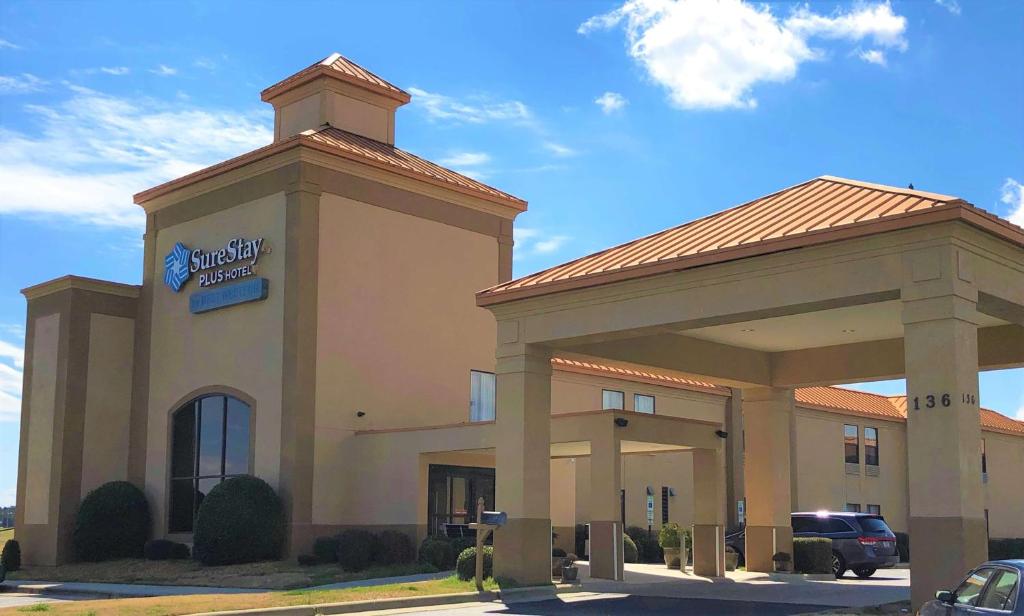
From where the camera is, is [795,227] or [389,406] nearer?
[795,227]

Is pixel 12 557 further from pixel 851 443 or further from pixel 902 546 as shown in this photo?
pixel 851 443

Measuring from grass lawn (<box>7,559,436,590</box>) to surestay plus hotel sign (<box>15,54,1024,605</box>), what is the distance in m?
2.02

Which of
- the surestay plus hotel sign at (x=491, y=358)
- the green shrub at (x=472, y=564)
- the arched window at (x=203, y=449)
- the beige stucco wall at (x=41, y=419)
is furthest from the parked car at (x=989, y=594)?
the beige stucco wall at (x=41, y=419)

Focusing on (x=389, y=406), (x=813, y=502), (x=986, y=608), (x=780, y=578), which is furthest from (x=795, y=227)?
(x=813, y=502)

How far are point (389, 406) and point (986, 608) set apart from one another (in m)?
26.2

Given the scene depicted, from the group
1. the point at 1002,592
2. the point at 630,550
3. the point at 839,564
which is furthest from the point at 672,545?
the point at 1002,592

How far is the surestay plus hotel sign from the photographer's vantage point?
18219mm

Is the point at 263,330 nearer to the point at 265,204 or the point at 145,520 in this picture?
the point at 265,204

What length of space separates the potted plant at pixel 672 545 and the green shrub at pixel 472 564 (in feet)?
29.2

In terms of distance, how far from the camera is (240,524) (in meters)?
31.8

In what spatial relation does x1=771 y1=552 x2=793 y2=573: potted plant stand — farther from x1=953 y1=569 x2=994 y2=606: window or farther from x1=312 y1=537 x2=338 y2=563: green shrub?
x1=953 y1=569 x2=994 y2=606: window

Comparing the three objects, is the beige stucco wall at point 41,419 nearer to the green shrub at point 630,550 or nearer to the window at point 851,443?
the green shrub at point 630,550

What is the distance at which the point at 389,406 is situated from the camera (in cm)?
3619

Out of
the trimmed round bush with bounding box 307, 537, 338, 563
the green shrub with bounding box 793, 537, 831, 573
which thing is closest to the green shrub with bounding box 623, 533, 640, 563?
the green shrub with bounding box 793, 537, 831, 573
